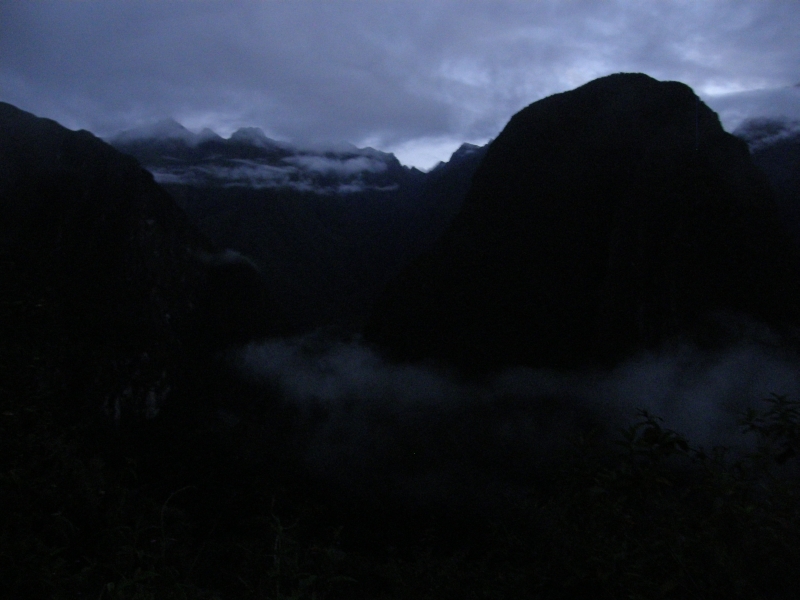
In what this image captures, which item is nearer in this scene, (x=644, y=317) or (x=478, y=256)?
(x=644, y=317)

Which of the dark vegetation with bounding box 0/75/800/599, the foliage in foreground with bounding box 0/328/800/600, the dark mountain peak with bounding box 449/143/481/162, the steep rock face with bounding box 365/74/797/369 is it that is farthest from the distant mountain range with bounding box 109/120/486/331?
the foliage in foreground with bounding box 0/328/800/600

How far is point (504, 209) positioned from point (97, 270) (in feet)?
164

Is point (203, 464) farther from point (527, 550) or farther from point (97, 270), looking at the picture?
point (527, 550)

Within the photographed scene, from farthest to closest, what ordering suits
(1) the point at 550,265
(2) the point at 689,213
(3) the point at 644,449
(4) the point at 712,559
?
(1) the point at 550,265 → (2) the point at 689,213 → (3) the point at 644,449 → (4) the point at 712,559

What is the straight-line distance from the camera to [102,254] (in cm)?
5850

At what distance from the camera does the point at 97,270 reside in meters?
56.8

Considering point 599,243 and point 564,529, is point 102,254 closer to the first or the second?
point 599,243

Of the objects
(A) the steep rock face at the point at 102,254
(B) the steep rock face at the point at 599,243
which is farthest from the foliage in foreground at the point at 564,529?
(B) the steep rock face at the point at 599,243

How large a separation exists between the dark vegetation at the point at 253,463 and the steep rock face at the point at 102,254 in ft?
0.95

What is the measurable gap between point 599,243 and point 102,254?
5788 centimetres

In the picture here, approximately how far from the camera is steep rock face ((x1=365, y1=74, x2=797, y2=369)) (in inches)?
1641

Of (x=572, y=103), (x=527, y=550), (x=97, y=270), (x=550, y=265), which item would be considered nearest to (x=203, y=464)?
(x=97, y=270)

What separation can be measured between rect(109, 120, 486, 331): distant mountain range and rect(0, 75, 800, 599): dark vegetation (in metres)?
25.3

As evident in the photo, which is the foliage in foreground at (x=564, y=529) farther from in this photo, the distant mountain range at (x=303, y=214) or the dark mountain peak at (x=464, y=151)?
the dark mountain peak at (x=464, y=151)
